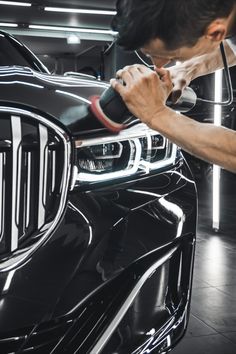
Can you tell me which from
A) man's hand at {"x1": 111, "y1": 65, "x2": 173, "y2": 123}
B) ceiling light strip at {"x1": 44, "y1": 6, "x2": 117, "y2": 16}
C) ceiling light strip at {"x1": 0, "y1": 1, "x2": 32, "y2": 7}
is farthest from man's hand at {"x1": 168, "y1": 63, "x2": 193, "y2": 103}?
ceiling light strip at {"x1": 44, "y1": 6, "x2": 117, "y2": 16}

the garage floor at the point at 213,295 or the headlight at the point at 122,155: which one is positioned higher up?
the headlight at the point at 122,155

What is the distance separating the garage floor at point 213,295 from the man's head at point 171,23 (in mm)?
1501

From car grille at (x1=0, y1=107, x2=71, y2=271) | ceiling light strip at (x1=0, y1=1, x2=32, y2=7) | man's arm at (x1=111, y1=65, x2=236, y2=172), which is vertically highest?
ceiling light strip at (x1=0, y1=1, x2=32, y2=7)

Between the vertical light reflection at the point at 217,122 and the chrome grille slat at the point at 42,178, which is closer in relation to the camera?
the chrome grille slat at the point at 42,178

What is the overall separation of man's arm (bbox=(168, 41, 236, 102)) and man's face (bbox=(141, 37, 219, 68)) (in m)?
0.38

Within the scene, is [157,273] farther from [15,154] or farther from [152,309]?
[15,154]

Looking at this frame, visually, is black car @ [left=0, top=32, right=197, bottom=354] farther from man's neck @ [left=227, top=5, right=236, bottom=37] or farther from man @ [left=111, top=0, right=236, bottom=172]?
man's neck @ [left=227, top=5, right=236, bottom=37]

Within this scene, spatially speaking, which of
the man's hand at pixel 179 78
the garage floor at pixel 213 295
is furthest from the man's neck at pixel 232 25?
the garage floor at pixel 213 295

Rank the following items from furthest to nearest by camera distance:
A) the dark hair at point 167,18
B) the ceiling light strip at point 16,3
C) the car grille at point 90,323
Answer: the ceiling light strip at point 16,3
the car grille at point 90,323
the dark hair at point 167,18

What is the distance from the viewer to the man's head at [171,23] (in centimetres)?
87

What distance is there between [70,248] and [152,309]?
41 centimetres

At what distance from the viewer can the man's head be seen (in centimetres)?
87

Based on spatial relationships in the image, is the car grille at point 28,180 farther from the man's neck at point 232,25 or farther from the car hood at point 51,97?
the man's neck at point 232,25

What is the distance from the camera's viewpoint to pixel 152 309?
153cm
